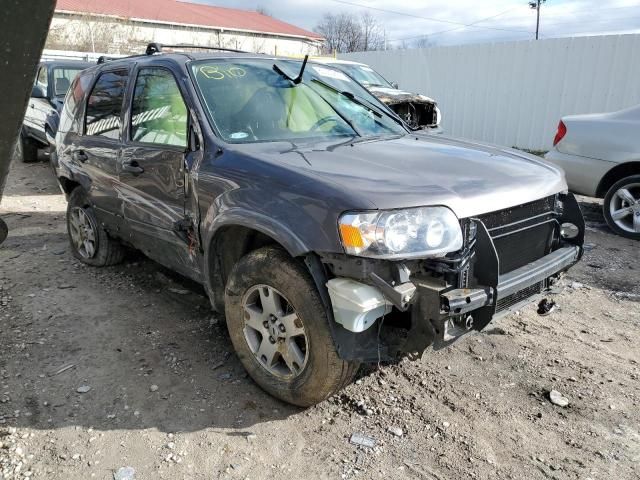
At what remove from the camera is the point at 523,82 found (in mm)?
12156

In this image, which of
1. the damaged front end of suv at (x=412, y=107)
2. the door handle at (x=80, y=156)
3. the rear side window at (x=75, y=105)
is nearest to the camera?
the door handle at (x=80, y=156)

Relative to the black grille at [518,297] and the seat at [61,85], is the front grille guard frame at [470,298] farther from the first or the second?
the seat at [61,85]

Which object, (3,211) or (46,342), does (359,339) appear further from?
(3,211)

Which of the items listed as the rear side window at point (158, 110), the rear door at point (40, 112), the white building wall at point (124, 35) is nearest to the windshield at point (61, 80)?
the rear door at point (40, 112)

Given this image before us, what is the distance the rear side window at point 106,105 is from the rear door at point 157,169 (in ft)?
0.76

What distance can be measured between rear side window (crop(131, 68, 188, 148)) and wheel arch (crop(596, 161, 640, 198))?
16.3ft

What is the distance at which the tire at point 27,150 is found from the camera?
33.6 ft

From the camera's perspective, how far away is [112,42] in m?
27.6

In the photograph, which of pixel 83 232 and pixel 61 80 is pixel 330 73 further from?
pixel 61 80

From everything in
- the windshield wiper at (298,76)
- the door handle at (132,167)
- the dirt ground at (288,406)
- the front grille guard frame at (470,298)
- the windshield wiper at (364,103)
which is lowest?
the dirt ground at (288,406)

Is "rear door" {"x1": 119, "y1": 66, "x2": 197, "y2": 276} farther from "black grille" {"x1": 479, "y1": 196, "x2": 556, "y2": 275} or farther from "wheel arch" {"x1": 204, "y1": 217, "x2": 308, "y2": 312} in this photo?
"black grille" {"x1": 479, "y1": 196, "x2": 556, "y2": 275}

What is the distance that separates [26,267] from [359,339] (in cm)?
395

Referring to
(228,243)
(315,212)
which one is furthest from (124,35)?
(315,212)

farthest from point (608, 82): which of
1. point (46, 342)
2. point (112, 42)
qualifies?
point (112, 42)
